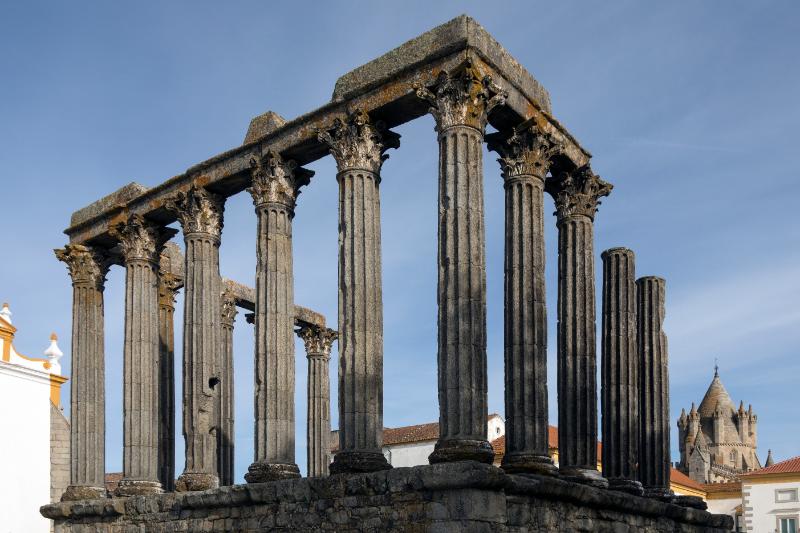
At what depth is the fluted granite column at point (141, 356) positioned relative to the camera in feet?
68.5

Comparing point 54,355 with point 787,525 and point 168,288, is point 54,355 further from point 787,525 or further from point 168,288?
point 787,525

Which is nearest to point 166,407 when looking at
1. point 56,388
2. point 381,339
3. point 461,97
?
point 381,339

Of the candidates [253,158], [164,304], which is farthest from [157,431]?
[253,158]

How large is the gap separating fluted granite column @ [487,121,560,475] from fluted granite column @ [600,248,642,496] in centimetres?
375

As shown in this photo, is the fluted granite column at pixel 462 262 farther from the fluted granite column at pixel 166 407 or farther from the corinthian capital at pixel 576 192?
the fluted granite column at pixel 166 407

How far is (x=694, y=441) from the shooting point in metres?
98.1

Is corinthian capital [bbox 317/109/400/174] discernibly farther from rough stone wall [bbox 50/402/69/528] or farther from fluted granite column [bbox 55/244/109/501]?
rough stone wall [bbox 50/402/69/528]

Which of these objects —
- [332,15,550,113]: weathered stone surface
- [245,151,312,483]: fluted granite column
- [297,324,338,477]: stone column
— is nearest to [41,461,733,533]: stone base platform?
[245,151,312,483]: fluted granite column

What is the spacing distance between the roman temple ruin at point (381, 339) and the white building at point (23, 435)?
7919 millimetres

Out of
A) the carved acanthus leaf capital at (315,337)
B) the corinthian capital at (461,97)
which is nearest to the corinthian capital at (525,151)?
the corinthian capital at (461,97)

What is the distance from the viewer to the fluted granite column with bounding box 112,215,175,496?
822 inches

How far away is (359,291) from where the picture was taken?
16719 mm

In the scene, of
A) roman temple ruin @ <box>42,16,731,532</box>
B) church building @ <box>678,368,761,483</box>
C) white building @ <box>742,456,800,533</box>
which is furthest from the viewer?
church building @ <box>678,368,761,483</box>

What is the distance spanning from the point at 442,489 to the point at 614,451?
6.91 m
